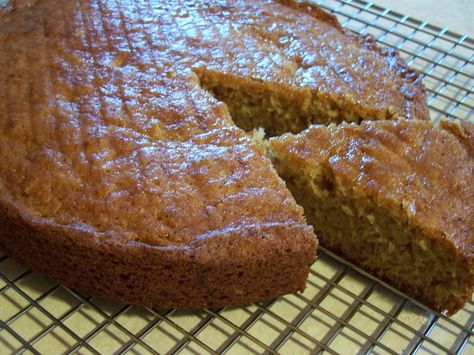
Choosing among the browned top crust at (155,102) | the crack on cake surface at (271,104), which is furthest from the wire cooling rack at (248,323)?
the crack on cake surface at (271,104)

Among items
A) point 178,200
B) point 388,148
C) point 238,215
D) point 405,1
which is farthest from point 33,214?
point 405,1

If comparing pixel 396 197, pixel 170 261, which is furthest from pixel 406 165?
pixel 170 261

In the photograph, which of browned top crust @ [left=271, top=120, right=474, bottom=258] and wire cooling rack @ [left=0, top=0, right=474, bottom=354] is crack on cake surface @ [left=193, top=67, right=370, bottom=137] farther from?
wire cooling rack @ [left=0, top=0, right=474, bottom=354]

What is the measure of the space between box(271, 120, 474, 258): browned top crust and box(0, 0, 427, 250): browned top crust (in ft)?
0.69

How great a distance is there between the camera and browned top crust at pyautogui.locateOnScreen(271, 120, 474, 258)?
7.41 ft

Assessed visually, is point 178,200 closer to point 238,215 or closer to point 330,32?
point 238,215

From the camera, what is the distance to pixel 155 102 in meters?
2.49

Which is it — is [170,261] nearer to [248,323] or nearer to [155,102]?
[248,323]

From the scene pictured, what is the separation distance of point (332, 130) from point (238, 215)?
70 centimetres

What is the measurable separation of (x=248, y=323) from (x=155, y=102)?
1.01 metres

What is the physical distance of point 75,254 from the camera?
2.06 m

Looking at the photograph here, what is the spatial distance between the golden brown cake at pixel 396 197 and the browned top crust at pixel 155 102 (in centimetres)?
22

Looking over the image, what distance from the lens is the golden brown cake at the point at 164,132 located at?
2070 millimetres

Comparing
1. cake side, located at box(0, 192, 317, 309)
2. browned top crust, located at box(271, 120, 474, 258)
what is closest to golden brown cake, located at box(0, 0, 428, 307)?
cake side, located at box(0, 192, 317, 309)
